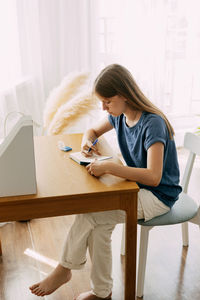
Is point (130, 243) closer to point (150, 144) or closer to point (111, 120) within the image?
point (150, 144)

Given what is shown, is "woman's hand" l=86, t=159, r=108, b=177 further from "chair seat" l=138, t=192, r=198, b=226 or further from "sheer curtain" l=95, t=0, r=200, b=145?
"sheer curtain" l=95, t=0, r=200, b=145

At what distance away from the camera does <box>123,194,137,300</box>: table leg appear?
1365 millimetres

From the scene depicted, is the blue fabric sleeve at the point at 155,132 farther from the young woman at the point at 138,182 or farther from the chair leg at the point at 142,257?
the chair leg at the point at 142,257

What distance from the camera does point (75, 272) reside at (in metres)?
1.90

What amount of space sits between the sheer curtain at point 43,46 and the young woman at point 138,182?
1472mm

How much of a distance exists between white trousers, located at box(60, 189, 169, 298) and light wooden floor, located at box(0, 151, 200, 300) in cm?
21

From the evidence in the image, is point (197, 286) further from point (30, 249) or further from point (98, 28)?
point (98, 28)

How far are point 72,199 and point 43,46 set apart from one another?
2.04 meters

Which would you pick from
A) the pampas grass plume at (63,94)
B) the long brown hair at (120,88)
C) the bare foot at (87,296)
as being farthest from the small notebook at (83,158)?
the pampas grass plume at (63,94)

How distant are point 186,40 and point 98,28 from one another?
1.02m

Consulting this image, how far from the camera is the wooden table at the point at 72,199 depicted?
127 cm

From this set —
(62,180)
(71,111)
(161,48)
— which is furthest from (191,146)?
(161,48)

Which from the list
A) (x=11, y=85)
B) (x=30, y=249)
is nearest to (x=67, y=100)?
(x=11, y=85)

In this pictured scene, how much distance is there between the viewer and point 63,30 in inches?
119
